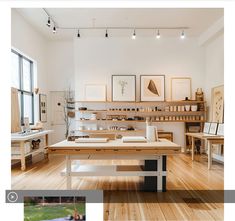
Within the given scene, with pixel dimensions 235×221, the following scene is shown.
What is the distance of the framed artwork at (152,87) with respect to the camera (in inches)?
307

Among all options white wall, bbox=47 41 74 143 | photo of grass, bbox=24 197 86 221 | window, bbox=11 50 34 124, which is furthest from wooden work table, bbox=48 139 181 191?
white wall, bbox=47 41 74 143

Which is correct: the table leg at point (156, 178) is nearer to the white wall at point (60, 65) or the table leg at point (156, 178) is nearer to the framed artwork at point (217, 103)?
the framed artwork at point (217, 103)

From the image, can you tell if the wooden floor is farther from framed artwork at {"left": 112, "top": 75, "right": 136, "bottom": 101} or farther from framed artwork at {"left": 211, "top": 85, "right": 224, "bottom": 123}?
framed artwork at {"left": 112, "top": 75, "right": 136, "bottom": 101}

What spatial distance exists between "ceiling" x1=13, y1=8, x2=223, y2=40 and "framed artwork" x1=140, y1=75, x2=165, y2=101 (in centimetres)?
132

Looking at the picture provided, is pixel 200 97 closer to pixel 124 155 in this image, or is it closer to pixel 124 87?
pixel 124 87

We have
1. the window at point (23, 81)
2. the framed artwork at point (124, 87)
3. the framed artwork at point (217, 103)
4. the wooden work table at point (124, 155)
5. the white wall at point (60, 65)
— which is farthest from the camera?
the white wall at point (60, 65)

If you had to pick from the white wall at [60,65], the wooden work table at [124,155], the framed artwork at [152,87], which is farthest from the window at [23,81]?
the wooden work table at [124,155]

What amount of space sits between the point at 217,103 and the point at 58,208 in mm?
6826

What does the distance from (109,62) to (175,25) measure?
216cm

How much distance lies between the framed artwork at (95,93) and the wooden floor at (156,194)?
2.56 metres

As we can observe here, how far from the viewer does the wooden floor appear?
288cm

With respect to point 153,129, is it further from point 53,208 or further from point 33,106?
point 33,106

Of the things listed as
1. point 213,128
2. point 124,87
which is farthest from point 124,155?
point 124,87
